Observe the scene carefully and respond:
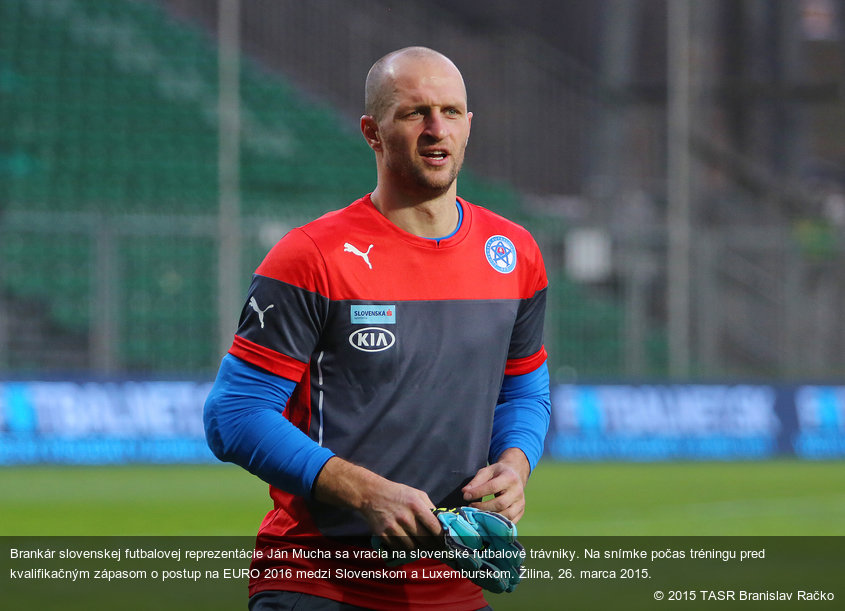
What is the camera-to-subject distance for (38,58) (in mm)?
21828

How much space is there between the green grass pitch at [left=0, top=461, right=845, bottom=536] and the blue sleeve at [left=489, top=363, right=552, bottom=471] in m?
7.06

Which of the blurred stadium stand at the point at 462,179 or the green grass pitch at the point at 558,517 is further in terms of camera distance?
the blurred stadium stand at the point at 462,179

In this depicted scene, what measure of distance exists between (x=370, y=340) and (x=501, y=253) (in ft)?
1.41

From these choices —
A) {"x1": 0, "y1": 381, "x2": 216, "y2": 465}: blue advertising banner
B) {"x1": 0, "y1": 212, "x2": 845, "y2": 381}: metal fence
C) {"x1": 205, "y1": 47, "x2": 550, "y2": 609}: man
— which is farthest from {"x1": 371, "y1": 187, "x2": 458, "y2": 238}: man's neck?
{"x1": 0, "y1": 212, "x2": 845, "y2": 381}: metal fence

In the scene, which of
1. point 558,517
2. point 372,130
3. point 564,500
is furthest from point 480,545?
point 564,500

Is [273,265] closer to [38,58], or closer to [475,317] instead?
[475,317]

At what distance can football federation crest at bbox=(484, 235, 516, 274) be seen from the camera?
10.7ft

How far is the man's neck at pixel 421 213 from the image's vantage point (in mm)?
3166

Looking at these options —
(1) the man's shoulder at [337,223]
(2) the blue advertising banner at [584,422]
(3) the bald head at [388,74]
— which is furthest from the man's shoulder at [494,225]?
(2) the blue advertising banner at [584,422]

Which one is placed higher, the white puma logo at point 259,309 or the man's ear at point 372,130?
the man's ear at point 372,130

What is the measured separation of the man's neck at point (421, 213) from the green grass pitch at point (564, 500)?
7.37m

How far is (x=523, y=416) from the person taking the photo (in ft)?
10.9

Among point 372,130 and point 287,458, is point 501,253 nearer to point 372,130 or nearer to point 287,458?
point 372,130

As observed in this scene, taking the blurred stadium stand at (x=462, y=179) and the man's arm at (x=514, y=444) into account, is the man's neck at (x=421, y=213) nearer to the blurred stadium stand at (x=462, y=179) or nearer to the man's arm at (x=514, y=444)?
the man's arm at (x=514, y=444)
